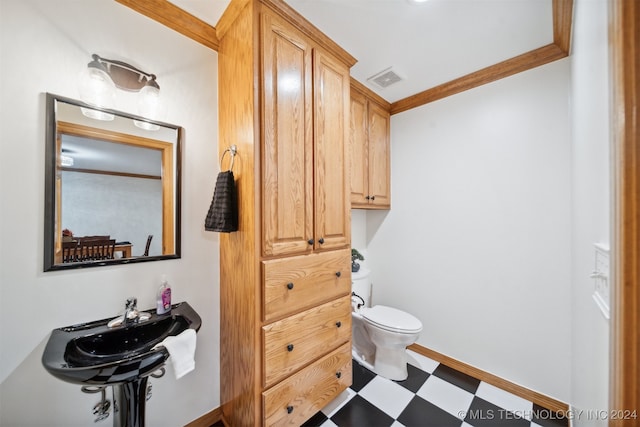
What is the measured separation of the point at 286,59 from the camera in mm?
1287

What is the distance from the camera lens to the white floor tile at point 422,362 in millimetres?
1958

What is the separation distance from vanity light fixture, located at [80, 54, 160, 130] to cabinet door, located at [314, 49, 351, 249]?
883 mm

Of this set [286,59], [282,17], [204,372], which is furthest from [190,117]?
[204,372]

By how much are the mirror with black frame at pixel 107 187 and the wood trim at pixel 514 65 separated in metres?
1.97

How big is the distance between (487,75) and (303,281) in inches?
79.7

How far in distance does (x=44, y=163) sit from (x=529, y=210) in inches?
107

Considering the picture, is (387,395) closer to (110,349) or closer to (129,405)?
(129,405)

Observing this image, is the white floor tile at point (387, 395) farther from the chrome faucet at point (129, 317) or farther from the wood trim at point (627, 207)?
the chrome faucet at point (129, 317)

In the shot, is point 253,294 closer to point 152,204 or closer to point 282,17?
point 152,204

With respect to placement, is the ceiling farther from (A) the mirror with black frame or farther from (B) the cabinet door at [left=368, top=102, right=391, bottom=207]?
(A) the mirror with black frame

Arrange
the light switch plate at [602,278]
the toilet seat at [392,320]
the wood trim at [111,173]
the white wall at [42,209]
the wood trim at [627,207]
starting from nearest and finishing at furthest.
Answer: the wood trim at [627,207] → the light switch plate at [602,278] → the white wall at [42,209] → the wood trim at [111,173] → the toilet seat at [392,320]

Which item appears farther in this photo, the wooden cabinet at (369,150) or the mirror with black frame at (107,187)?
the wooden cabinet at (369,150)

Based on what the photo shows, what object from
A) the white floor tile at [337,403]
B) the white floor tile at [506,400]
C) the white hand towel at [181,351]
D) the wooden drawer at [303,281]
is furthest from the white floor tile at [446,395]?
the white hand towel at [181,351]

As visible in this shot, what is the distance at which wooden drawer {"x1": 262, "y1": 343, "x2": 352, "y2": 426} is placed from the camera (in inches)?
46.5
